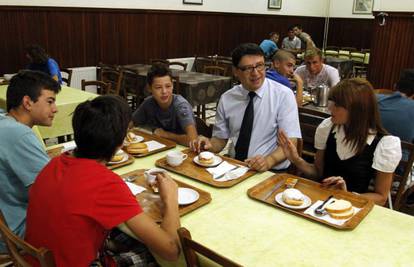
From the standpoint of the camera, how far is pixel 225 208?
4.86 feet

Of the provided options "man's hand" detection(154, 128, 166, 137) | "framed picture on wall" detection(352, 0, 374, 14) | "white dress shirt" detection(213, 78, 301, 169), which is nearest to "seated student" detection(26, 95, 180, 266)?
"white dress shirt" detection(213, 78, 301, 169)

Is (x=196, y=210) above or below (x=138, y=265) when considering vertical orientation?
above

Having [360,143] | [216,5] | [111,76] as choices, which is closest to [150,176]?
[360,143]

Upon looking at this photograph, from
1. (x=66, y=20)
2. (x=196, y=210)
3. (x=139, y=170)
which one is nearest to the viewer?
(x=196, y=210)

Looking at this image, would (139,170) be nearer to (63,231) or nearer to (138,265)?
(138,265)

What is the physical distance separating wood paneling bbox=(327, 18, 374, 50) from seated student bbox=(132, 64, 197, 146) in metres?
9.06

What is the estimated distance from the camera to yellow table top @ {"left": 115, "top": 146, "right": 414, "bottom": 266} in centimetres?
117

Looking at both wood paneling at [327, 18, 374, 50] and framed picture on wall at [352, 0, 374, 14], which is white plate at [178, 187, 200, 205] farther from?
framed picture on wall at [352, 0, 374, 14]

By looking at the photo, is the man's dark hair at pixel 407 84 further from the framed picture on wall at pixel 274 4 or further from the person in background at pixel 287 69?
the framed picture on wall at pixel 274 4

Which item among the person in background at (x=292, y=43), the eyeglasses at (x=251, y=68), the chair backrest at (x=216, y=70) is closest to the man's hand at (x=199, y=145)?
the eyeglasses at (x=251, y=68)

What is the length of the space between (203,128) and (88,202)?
1.61 m

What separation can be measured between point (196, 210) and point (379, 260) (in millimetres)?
650

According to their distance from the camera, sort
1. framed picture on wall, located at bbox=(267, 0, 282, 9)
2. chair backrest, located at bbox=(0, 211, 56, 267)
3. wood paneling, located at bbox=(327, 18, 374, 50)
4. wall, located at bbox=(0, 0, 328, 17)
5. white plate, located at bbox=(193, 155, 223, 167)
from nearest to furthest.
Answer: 1. chair backrest, located at bbox=(0, 211, 56, 267)
2. white plate, located at bbox=(193, 155, 223, 167)
3. wall, located at bbox=(0, 0, 328, 17)
4. framed picture on wall, located at bbox=(267, 0, 282, 9)
5. wood paneling, located at bbox=(327, 18, 374, 50)

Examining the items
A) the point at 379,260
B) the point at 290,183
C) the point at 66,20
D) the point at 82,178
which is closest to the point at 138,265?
the point at 82,178
